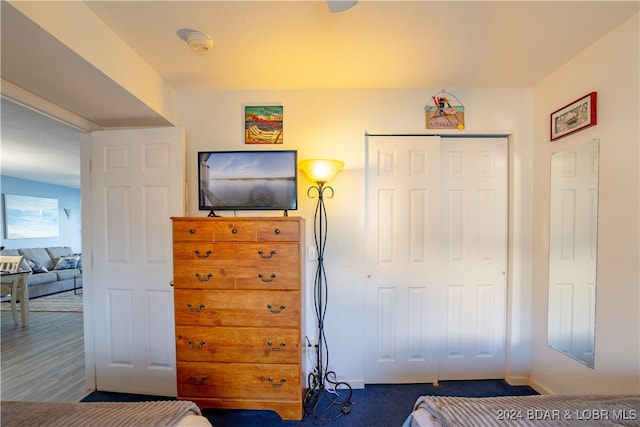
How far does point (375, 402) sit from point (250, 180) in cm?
190

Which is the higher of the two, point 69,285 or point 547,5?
point 547,5

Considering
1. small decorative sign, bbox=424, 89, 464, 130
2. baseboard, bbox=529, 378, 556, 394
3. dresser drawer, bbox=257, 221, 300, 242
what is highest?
small decorative sign, bbox=424, 89, 464, 130

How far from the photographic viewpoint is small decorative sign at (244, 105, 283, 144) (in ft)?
6.61

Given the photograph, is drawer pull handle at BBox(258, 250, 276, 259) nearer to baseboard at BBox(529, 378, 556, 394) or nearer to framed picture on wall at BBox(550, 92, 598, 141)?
framed picture on wall at BBox(550, 92, 598, 141)

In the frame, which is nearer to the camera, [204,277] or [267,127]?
[204,277]

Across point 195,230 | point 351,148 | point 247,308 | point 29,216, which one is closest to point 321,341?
point 247,308

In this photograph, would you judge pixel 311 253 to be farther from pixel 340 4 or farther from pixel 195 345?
pixel 340 4

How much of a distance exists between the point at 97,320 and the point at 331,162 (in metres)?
2.17

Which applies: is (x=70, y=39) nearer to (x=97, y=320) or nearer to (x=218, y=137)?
(x=218, y=137)

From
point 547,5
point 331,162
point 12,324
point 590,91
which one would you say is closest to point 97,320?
point 331,162

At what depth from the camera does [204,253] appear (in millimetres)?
1594

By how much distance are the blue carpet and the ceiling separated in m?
2.15

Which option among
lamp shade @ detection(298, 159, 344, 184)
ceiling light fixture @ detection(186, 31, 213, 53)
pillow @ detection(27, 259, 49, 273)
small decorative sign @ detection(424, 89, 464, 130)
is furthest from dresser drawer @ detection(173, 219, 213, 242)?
pillow @ detection(27, 259, 49, 273)

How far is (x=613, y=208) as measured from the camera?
1.43 metres
